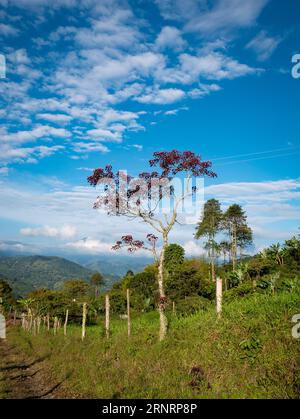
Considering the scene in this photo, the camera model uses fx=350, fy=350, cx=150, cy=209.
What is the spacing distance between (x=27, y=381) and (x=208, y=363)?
6.50 meters

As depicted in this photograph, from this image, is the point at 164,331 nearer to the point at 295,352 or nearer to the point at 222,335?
the point at 222,335

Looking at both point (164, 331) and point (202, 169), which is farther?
point (202, 169)

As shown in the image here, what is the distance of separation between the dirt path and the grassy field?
45 centimetres

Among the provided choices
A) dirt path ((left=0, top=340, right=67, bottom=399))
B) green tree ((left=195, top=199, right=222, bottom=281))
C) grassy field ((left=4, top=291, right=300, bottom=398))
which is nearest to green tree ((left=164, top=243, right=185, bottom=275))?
green tree ((left=195, top=199, right=222, bottom=281))

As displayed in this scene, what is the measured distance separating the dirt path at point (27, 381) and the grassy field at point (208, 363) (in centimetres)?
45

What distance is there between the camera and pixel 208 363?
10.5 metres

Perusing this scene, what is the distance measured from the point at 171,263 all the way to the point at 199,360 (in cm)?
5175

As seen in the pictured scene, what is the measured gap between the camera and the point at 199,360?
1091 centimetres

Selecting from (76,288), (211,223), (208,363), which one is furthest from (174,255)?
(208,363)

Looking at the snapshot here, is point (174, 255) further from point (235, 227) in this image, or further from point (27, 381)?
point (27, 381)

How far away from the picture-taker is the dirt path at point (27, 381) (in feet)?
33.6

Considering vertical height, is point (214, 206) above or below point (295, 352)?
above
